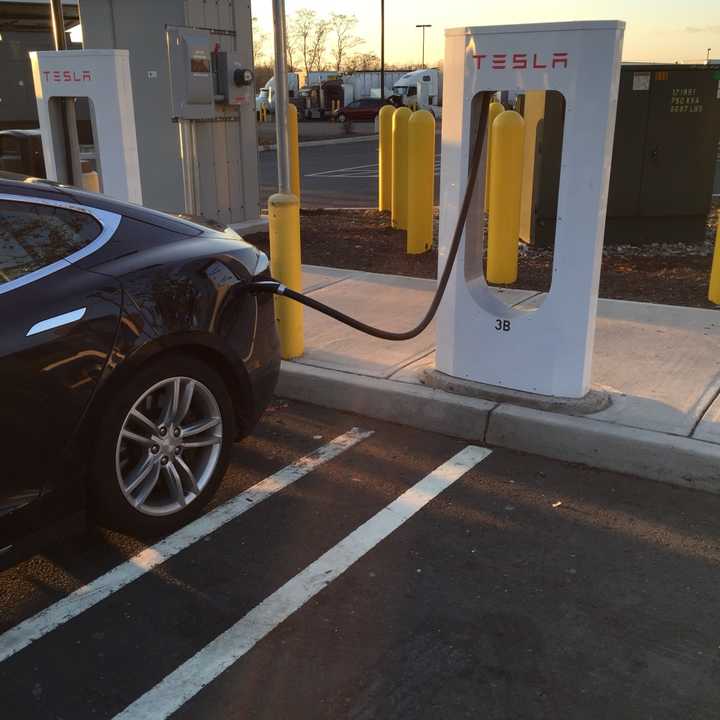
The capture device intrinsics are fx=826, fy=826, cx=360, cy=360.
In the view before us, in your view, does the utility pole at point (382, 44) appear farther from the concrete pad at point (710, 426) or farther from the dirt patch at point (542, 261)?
the concrete pad at point (710, 426)

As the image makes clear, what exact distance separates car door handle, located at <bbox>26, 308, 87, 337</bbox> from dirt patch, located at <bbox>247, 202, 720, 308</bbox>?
4.96 meters

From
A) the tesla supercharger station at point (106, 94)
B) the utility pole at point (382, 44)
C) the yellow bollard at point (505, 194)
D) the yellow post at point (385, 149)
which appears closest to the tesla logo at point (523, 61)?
the yellow bollard at point (505, 194)

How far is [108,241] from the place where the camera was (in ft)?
11.2

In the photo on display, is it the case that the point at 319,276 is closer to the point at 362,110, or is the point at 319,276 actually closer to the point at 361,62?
the point at 362,110

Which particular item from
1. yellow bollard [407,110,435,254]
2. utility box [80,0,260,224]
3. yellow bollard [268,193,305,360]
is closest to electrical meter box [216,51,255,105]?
utility box [80,0,260,224]

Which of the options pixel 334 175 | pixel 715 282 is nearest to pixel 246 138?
pixel 715 282

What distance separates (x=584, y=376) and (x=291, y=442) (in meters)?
1.64

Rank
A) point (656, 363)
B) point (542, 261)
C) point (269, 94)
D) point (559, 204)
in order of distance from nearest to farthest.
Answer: point (559, 204) → point (656, 363) → point (542, 261) → point (269, 94)

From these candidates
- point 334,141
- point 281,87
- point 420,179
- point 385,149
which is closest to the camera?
point 281,87

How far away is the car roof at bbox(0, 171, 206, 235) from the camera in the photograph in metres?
3.30

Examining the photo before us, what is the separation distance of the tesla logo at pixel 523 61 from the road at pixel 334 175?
9.71 m

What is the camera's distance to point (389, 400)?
486cm

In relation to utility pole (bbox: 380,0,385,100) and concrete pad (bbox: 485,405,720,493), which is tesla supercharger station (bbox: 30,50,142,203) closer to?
concrete pad (bbox: 485,405,720,493)

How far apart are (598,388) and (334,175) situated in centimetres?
1568
